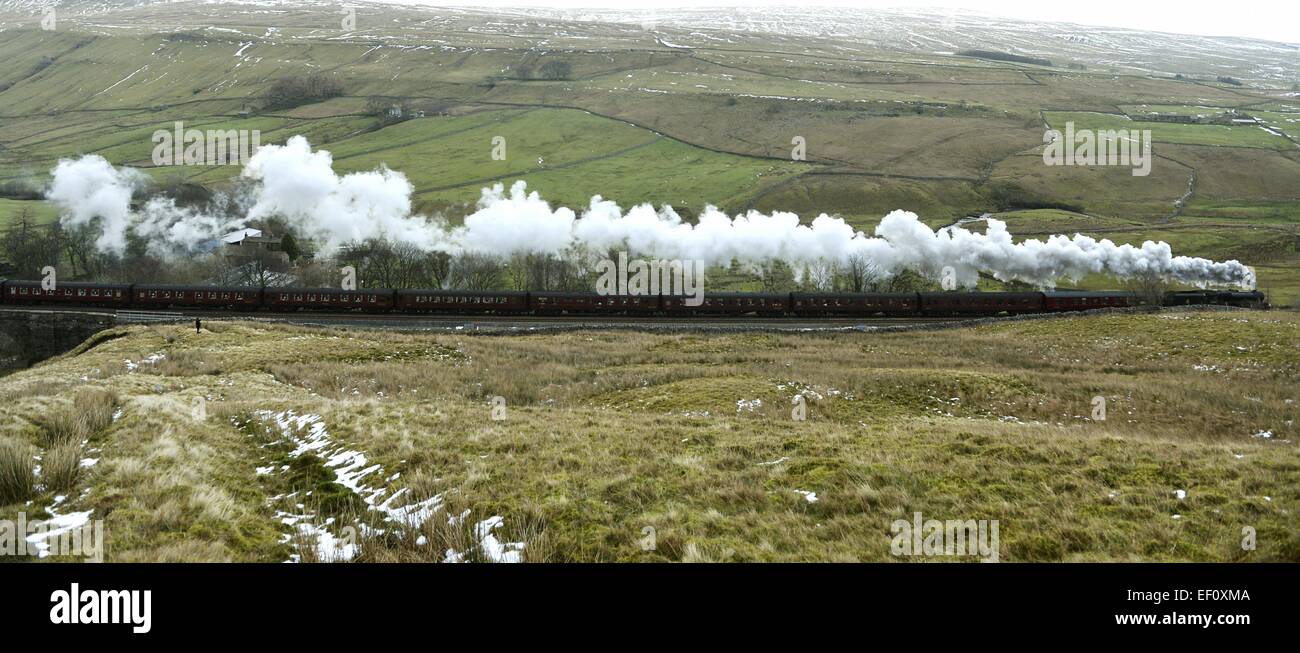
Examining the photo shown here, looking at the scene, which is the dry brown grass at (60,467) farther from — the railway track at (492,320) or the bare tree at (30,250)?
the bare tree at (30,250)

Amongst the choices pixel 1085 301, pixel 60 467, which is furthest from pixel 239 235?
pixel 1085 301

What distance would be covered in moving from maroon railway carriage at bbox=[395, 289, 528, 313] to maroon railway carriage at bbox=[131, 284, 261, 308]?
12.5m

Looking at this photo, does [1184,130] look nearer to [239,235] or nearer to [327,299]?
[327,299]

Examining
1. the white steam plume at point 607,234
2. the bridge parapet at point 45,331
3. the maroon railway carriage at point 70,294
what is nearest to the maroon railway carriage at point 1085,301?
the white steam plume at point 607,234

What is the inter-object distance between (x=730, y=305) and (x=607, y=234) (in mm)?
20278

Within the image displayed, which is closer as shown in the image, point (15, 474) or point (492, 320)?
point (15, 474)

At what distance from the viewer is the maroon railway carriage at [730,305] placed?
53.5 m

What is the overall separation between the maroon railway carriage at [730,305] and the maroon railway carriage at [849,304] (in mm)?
1410

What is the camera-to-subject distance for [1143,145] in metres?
145

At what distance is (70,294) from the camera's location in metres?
54.0

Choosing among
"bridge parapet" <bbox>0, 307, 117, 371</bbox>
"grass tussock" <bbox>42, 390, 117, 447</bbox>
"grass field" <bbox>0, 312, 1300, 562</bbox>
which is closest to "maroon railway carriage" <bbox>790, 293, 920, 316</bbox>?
"grass field" <bbox>0, 312, 1300, 562</bbox>
